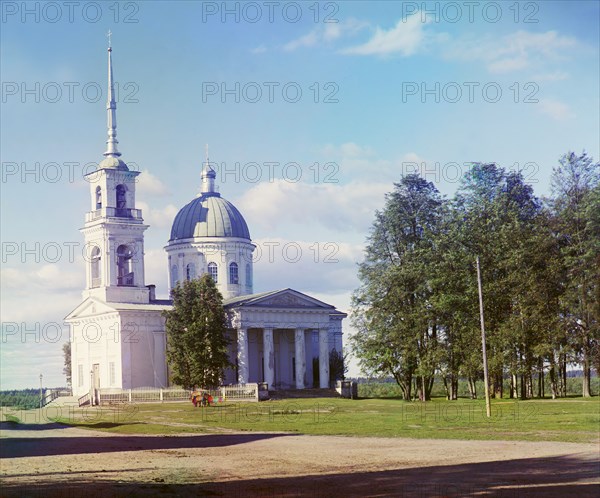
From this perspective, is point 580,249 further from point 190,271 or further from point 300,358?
point 190,271

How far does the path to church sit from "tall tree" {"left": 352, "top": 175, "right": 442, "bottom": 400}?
1366 inches

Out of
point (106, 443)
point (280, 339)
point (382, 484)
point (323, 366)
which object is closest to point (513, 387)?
point (323, 366)

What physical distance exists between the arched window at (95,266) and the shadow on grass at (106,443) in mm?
49718

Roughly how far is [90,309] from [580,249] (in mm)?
39313

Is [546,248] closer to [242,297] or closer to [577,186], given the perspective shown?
[577,186]

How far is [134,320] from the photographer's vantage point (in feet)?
255

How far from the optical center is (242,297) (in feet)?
273

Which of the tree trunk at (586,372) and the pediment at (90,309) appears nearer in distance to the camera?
the tree trunk at (586,372)

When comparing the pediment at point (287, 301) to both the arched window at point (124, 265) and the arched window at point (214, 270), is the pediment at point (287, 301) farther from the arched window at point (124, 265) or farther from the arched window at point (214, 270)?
the arched window at point (124, 265)

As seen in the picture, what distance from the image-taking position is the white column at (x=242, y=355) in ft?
255

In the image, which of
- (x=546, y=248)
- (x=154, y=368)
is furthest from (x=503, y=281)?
(x=154, y=368)

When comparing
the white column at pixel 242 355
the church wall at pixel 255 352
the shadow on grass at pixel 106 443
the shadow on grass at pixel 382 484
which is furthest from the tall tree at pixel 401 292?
the shadow on grass at pixel 382 484

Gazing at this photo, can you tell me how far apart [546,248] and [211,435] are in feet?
111

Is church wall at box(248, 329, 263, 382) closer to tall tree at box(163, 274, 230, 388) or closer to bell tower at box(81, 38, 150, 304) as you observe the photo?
tall tree at box(163, 274, 230, 388)
